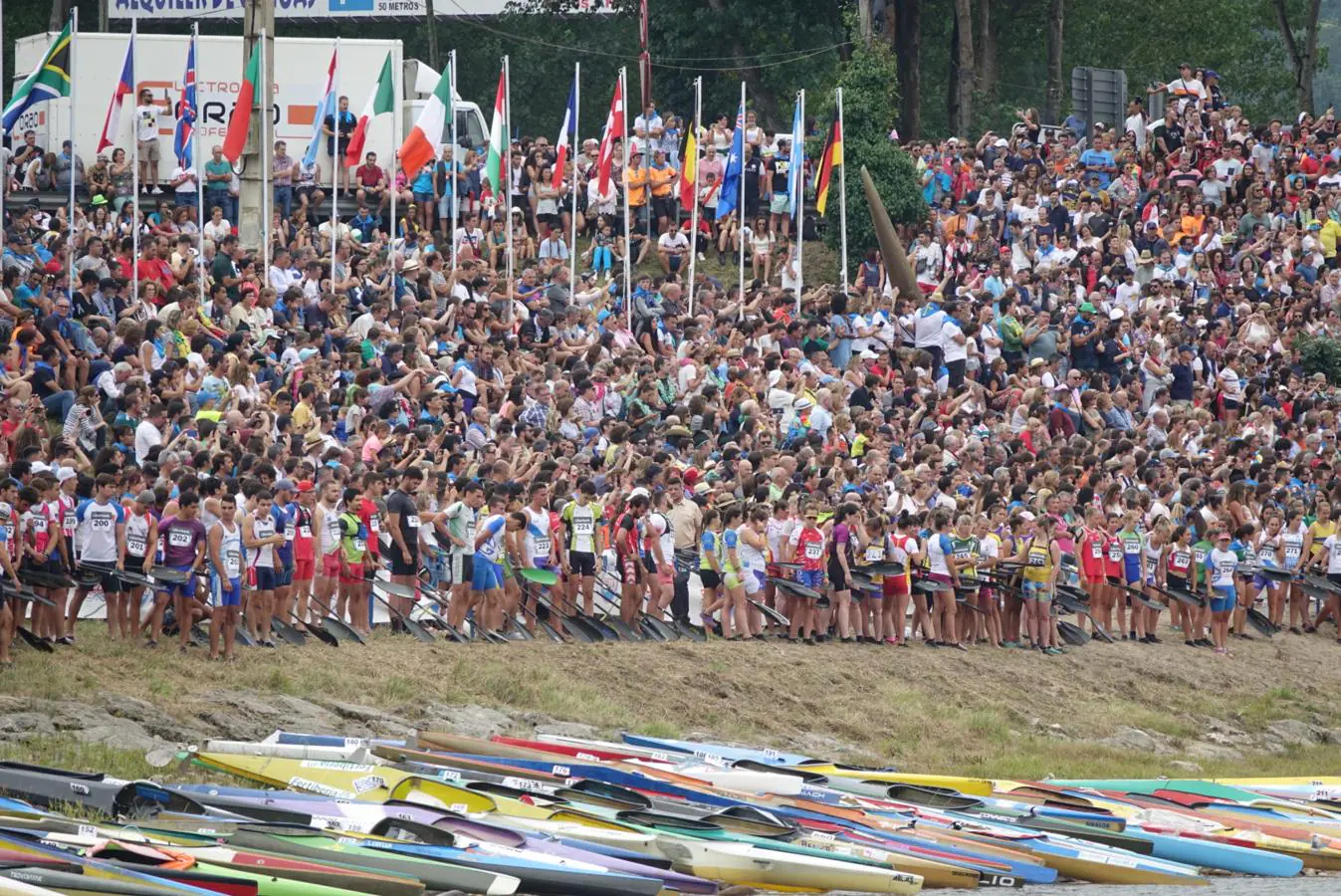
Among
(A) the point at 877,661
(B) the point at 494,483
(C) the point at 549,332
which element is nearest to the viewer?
(B) the point at 494,483

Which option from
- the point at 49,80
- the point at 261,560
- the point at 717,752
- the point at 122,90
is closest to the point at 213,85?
the point at 122,90

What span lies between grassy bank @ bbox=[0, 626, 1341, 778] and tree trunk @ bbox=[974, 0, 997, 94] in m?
26.2

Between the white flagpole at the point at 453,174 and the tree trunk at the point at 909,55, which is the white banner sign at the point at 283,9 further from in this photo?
the white flagpole at the point at 453,174

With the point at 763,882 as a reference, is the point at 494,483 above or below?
above

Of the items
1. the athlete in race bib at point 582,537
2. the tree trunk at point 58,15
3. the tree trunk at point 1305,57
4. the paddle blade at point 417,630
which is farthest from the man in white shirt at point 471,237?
the tree trunk at point 1305,57

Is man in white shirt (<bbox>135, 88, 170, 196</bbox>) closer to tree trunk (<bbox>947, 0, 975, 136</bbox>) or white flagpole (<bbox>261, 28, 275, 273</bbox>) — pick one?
white flagpole (<bbox>261, 28, 275, 273</bbox>)

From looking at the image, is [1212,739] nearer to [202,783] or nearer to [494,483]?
[494,483]

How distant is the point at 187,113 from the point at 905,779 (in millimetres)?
12966

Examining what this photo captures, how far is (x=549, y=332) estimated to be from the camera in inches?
1025

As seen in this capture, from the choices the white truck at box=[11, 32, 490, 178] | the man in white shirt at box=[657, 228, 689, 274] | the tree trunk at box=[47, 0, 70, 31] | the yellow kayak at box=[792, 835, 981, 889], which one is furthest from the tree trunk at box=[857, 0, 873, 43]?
the yellow kayak at box=[792, 835, 981, 889]

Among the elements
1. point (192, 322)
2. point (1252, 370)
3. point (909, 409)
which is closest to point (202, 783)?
point (192, 322)

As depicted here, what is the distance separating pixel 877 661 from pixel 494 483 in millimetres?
4600

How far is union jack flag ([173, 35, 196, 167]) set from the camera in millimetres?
24734

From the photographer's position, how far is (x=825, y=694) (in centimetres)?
2050
